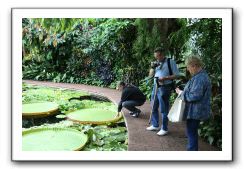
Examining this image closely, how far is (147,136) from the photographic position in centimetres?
404

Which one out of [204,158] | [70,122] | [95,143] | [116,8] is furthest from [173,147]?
[116,8]

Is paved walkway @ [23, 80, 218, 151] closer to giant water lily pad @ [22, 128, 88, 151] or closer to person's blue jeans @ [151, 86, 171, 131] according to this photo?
person's blue jeans @ [151, 86, 171, 131]

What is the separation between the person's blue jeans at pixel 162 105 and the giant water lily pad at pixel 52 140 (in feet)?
2.59

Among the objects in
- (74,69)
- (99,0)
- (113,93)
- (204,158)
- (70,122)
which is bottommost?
(204,158)

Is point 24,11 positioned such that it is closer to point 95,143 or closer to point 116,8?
point 116,8

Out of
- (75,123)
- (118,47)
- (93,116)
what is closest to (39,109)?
(75,123)

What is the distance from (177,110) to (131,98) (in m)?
0.58

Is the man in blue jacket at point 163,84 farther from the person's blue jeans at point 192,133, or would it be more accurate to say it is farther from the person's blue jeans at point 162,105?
the person's blue jeans at point 192,133

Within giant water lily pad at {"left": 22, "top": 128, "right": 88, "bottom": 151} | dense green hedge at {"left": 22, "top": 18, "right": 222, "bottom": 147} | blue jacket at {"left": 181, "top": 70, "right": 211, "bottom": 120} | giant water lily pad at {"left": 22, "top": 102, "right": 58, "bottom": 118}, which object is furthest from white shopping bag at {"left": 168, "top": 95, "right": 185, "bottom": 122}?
giant water lily pad at {"left": 22, "top": 102, "right": 58, "bottom": 118}

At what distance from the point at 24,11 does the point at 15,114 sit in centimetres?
107

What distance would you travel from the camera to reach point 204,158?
382 centimetres

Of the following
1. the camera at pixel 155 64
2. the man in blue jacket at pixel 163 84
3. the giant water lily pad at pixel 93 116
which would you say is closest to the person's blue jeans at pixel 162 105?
the man in blue jacket at pixel 163 84

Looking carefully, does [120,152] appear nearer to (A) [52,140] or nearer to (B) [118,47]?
(A) [52,140]

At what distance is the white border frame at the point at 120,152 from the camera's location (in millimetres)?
3826
